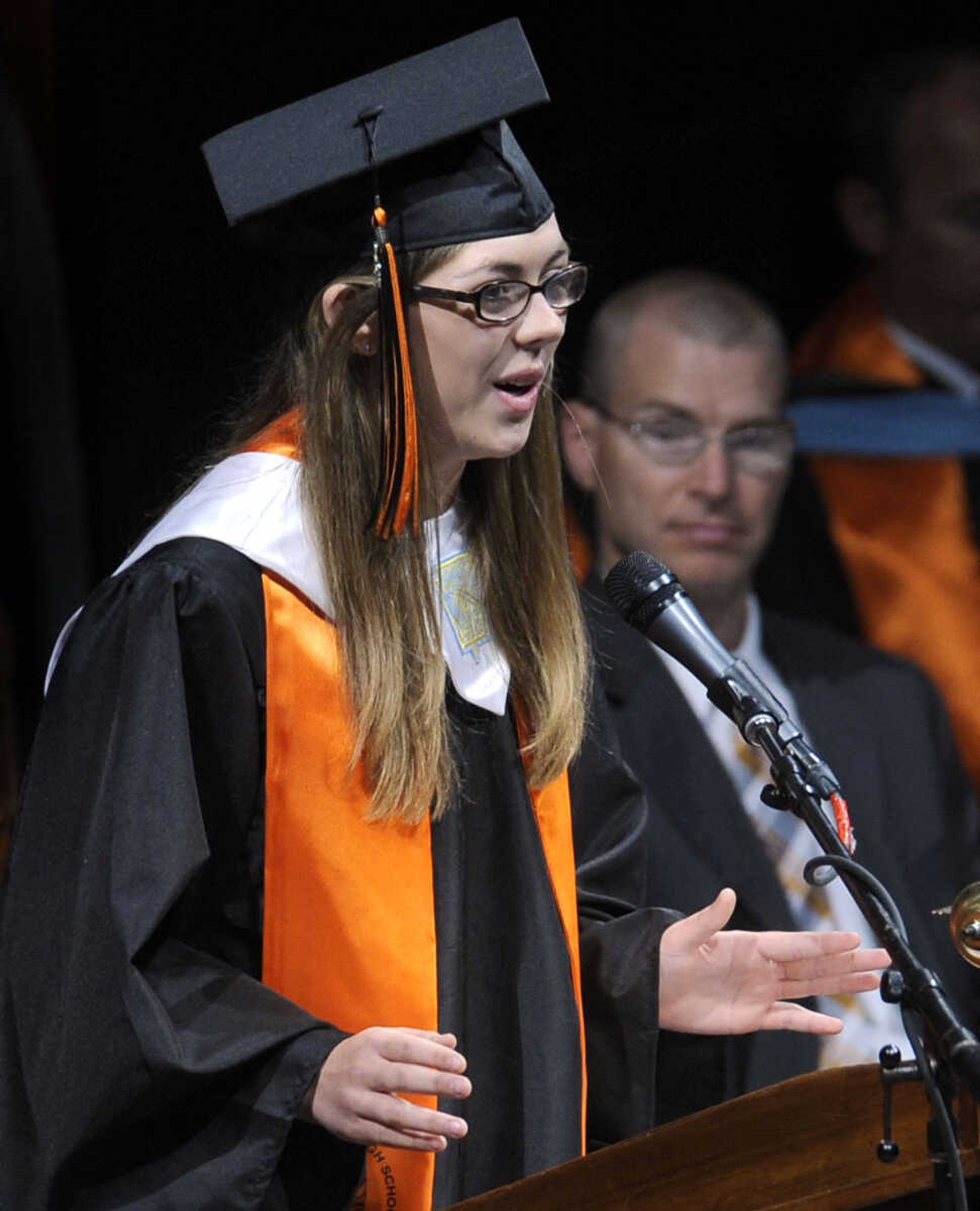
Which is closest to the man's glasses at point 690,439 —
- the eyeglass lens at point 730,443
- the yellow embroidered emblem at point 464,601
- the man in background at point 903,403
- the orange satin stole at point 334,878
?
the eyeglass lens at point 730,443

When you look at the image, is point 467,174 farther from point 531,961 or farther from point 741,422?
point 741,422

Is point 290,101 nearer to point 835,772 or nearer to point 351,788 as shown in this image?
point 835,772

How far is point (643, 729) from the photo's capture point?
11.3 ft

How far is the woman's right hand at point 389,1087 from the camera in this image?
1862mm

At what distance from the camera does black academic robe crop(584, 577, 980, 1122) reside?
11.1 feet

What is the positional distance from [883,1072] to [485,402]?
94 centimetres

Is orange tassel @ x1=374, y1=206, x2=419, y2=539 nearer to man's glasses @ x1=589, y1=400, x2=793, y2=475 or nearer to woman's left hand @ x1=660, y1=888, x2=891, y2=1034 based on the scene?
woman's left hand @ x1=660, y1=888, x2=891, y2=1034

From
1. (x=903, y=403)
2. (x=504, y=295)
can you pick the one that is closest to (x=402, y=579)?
(x=504, y=295)

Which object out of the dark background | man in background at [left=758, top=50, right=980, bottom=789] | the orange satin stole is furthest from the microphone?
man in background at [left=758, top=50, right=980, bottom=789]

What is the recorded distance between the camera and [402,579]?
232cm

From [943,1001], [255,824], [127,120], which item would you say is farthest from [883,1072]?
[127,120]

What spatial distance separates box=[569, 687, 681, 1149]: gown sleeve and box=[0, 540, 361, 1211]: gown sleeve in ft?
1.43

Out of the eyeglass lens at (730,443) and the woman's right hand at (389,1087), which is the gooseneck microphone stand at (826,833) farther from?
the eyeglass lens at (730,443)

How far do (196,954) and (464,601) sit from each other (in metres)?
0.61
